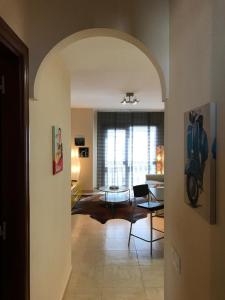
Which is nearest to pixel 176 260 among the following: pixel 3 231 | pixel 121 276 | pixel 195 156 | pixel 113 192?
pixel 195 156

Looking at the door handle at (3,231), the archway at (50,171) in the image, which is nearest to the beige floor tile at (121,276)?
the archway at (50,171)

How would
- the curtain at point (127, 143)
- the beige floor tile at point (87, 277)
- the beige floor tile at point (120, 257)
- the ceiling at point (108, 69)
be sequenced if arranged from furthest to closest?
1. the curtain at point (127, 143)
2. the beige floor tile at point (120, 257)
3. the beige floor tile at point (87, 277)
4. the ceiling at point (108, 69)

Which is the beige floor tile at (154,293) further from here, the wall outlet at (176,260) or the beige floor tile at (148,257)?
the wall outlet at (176,260)

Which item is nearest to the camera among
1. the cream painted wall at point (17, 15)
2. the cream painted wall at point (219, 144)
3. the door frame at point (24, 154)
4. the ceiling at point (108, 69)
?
the cream painted wall at point (219, 144)

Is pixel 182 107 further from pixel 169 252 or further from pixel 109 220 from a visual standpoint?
pixel 109 220

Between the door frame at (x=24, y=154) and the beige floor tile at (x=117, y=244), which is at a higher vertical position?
the door frame at (x=24, y=154)

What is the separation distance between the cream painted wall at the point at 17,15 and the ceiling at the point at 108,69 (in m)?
0.73

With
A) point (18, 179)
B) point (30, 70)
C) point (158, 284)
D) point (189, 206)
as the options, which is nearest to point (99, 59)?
point (30, 70)

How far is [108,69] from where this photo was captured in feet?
10.7

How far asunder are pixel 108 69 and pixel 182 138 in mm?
2088

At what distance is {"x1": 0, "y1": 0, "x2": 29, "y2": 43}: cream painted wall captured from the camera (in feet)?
4.18

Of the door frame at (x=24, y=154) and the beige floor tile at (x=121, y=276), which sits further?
the beige floor tile at (x=121, y=276)

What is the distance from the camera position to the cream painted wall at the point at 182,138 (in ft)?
3.19

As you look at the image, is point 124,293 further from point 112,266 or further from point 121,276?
point 112,266
